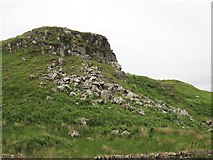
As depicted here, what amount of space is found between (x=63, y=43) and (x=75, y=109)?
20.3 meters

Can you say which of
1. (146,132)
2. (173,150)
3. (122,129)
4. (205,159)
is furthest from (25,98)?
(205,159)

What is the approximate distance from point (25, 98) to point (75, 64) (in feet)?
37.8

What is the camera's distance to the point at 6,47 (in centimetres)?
5038

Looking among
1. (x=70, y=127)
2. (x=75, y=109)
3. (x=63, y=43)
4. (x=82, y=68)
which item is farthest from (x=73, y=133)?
(x=63, y=43)

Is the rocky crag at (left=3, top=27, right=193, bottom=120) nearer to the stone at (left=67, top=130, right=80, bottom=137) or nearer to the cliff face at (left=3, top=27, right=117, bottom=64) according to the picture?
the cliff face at (left=3, top=27, right=117, bottom=64)

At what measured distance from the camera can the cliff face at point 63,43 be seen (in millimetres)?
48500

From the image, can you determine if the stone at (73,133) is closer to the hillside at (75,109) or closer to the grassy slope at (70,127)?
the hillside at (75,109)

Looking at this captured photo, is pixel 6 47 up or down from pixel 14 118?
up

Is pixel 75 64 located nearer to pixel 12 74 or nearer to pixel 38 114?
pixel 12 74

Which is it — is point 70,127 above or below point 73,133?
above

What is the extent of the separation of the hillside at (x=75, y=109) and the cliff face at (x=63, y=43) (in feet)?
0.47

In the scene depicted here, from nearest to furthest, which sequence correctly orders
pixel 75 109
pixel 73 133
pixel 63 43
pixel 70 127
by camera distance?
1. pixel 73 133
2. pixel 70 127
3. pixel 75 109
4. pixel 63 43

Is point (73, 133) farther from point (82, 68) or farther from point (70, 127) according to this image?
point (82, 68)

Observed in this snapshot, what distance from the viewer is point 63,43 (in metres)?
50.3
